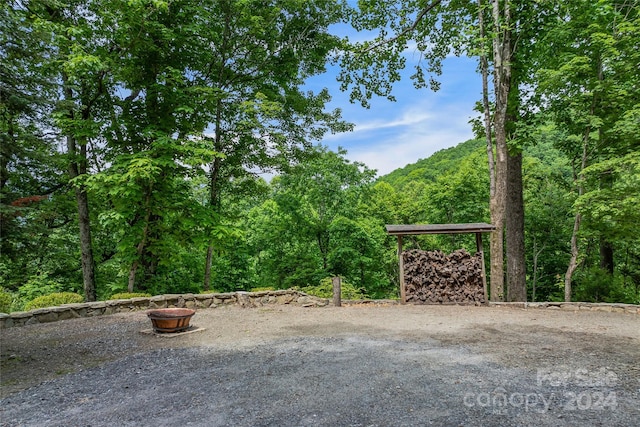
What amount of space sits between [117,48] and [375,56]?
25.9 feet

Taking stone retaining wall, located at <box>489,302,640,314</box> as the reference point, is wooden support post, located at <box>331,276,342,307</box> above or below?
above

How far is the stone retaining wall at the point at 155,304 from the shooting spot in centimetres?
655

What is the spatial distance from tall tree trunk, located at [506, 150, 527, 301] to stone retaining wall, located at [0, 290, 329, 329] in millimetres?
4991

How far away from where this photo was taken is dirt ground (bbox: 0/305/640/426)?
2771 mm

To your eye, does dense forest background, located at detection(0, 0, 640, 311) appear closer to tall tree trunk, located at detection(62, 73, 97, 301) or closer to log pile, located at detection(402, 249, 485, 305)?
tall tree trunk, located at detection(62, 73, 97, 301)

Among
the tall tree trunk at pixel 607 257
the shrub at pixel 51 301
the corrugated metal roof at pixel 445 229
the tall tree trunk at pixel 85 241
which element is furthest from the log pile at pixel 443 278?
the tall tree trunk at pixel 85 241

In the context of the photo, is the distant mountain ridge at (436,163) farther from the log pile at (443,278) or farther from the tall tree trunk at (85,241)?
the tall tree trunk at (85,241)

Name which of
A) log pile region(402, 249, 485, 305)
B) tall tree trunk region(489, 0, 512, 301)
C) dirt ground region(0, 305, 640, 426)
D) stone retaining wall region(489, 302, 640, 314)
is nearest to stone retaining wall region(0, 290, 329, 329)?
dirt ground region(0, 305, 640, 426)

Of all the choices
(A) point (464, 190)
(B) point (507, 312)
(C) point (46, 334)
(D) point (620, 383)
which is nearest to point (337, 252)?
(A) point (464, 190)

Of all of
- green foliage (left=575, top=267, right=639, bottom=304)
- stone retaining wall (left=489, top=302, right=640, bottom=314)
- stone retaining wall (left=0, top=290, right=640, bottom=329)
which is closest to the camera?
stone retaining wall (left=0, top=290, right=640, bottom=329)

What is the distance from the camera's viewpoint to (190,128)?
9719 millimetres

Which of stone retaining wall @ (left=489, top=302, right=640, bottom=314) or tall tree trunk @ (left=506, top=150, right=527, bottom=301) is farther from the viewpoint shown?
tall tree trunk @ (left=506, top=150, right=527, bottom=301)

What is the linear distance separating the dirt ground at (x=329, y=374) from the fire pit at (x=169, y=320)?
0.24 m

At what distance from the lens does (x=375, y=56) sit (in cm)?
1190
